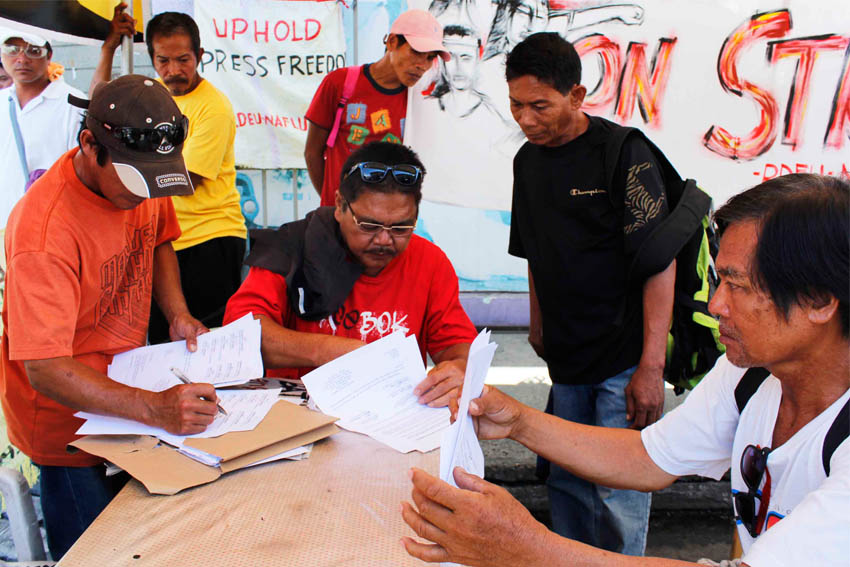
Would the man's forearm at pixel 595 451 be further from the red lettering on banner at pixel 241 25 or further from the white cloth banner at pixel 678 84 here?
the red lettering on banner at pixel 241 25

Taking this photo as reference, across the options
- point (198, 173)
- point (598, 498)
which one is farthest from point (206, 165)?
point (598, 498)

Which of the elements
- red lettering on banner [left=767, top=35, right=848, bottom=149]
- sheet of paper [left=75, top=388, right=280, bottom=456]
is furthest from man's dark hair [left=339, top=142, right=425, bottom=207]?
red lettering on banner [left=767, top=35, right=848, bottom=149]

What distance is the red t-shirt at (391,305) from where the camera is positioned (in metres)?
2.23

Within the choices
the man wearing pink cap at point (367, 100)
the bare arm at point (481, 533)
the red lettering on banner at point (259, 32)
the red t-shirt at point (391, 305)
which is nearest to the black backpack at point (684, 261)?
the red t-shirt at point (391, 305)

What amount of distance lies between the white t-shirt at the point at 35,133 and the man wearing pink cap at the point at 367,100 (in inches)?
46.3

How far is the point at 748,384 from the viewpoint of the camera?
4.92 feet

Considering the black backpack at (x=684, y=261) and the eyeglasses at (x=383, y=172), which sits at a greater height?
the eyeglasses at (x=383, y=172)

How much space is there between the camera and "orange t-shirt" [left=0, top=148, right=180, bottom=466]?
161 centimetres

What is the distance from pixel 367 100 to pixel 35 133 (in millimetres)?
1472

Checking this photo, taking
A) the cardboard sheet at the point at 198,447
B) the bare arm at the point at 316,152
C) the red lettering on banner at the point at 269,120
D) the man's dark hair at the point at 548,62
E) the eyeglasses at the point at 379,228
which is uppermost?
the man's dark hair at the point at 548,62

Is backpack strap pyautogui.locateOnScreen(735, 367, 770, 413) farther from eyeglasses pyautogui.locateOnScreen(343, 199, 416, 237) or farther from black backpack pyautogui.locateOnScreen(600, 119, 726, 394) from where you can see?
eyeglasses pyautogui.locateOnScreen(343, 199, 416, 237)

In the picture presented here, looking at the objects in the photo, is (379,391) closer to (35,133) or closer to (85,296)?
(85,296)

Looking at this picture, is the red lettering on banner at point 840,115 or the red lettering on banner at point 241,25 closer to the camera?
the red lettering on banner at point 840,115

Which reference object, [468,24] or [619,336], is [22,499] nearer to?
[619,336]
